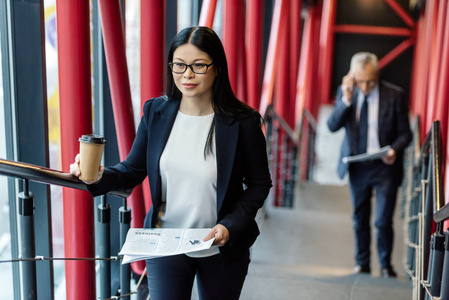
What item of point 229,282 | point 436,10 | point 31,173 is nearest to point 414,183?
point 436,10

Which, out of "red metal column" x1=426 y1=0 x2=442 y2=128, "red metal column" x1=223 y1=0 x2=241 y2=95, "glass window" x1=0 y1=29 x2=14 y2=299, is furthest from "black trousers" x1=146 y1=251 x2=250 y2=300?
"red metal column" x1=426 y1=0 x2=442 y2=128

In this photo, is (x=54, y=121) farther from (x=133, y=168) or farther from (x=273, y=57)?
(x=273, y=57)

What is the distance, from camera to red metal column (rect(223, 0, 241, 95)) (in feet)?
14.6

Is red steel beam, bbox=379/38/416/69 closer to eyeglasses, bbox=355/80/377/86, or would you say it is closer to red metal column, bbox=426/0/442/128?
red metal column, bbox=426/0/442/128

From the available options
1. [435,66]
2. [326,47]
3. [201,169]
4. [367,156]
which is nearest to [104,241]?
[201,169]

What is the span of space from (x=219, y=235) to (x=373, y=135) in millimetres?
2512

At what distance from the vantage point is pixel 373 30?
1517 centimetres

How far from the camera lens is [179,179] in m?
2.02

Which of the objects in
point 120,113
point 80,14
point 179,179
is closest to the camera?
point 179,179

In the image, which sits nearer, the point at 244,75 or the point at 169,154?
the point at 169,154

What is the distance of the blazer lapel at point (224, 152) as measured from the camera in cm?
201

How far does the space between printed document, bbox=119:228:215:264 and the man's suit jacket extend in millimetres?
2423

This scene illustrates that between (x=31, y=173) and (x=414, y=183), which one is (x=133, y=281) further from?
(x=414, y=183)

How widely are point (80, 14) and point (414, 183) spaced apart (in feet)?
10.8
